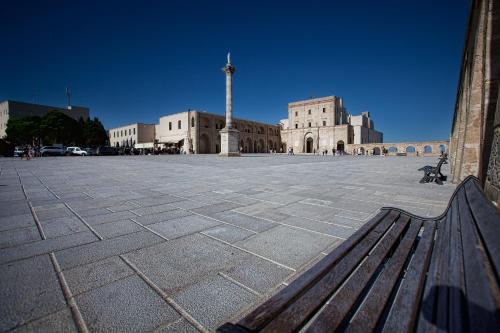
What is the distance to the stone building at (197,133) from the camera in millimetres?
44181

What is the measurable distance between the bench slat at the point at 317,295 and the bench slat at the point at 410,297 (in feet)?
0.84

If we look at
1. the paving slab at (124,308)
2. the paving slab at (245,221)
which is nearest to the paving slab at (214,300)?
the paving slab at (124,308)

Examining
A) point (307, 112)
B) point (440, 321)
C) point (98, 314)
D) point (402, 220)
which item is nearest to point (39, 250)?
point (98, 314)

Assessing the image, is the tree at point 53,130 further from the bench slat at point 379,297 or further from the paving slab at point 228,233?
the bench slat at point 379,297

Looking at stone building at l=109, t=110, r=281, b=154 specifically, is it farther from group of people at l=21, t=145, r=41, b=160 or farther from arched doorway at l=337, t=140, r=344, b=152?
group of people at l=21, t=145, r=41, b=160

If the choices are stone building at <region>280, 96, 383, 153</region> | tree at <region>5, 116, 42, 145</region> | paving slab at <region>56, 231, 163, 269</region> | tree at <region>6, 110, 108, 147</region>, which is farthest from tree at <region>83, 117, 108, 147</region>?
paving slab at <region>56, 231, 163, 269</region>

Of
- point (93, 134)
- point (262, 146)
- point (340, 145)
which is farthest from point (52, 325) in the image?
point (93, 134)

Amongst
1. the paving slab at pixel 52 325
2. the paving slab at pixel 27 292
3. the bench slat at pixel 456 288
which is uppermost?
the bench slat at pixel 456 288

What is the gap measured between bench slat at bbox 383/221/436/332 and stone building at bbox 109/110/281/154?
1719 inches

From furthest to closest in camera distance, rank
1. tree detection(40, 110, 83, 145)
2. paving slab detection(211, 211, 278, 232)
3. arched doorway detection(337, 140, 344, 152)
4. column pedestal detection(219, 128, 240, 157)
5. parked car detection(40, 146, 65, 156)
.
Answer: arched doorway detection(337, 140, 344, 152) → tree detection(40, 110, 83, 145) → parked car detection(40, 146, 65, 156) → column pedestal detection(219, 128, 240, 157) → paving slab detection(211, 211, 278, 232)

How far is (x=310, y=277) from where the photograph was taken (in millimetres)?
1241

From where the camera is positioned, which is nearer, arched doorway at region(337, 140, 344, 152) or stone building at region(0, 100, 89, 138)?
arched doorway at region(337, 140, 344, 152)

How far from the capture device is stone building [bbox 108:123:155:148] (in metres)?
53.1

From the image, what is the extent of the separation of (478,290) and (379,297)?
417 mm
